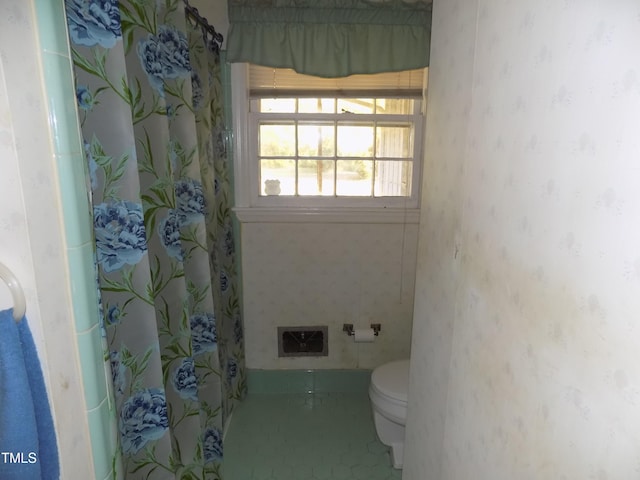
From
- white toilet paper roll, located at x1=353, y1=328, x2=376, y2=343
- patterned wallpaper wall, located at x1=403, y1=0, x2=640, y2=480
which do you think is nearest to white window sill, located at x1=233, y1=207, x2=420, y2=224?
white toilet paper roll, located at x1=353, y1=328, x2=376, y2=343

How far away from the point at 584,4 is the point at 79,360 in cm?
92

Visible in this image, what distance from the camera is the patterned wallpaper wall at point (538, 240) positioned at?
1.53 feet

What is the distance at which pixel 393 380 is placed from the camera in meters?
2.07

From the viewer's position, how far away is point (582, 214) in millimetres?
528

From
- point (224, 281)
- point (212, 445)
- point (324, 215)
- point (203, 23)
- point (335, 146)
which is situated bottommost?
point (212, 445)

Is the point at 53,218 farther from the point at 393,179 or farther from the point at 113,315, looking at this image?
the point at 393,179

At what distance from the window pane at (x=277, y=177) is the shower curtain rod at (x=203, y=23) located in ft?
2.22

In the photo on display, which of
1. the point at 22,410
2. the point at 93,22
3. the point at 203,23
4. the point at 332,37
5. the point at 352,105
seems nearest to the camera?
the point at 22,410

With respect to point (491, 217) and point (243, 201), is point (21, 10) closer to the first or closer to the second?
point (491, 217)

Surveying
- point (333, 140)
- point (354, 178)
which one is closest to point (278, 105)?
point (333, 140)

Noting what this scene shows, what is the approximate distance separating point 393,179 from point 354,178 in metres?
0.24

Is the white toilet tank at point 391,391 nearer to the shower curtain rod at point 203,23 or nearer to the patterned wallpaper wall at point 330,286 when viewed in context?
the patterned wallpaper wall at point 330,286

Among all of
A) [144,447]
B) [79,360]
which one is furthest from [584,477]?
[144,447]

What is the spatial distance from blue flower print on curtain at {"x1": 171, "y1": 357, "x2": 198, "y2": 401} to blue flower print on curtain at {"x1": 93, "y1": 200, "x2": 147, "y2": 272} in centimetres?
54
